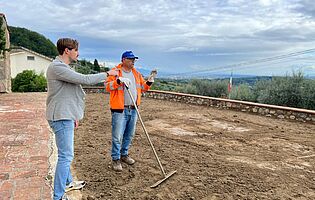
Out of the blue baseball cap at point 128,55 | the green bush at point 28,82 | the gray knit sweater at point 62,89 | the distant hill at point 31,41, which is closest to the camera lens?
the gray knit sweater at point 62,89

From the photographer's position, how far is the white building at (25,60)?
109 feet

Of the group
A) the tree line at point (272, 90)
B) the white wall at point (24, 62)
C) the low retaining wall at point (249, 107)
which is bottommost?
the low retaining wall at point (249, 107)

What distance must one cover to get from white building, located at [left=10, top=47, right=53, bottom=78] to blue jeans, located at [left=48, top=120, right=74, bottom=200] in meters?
34.1

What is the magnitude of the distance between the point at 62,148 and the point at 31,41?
1832 inches

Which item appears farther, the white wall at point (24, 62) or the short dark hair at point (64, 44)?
the white wall at point (24, 62)

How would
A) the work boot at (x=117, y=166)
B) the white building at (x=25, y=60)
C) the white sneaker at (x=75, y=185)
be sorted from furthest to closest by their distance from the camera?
the white building at (x=25, y=60) → the work boot at (x=117, y=166) → the white sneaker at (x=75, y=185)

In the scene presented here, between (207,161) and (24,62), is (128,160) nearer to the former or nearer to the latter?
(207,161)

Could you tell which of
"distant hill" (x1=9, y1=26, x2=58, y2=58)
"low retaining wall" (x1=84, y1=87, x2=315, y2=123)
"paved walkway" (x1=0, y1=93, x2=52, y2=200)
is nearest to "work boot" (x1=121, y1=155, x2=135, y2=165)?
"paved walkway" (x1=0, y1=93, x2=52, y2=200)

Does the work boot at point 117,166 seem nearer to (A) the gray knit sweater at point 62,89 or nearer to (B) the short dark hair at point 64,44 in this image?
(A) the gray knit sweater at point 62,89

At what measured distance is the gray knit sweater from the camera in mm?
2338

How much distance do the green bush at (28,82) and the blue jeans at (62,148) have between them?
19618 mm

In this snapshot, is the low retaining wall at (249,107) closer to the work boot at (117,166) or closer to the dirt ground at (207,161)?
the dirt ground at (207,161)

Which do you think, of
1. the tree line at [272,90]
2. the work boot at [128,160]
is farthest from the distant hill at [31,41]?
the work boot at [128,160]

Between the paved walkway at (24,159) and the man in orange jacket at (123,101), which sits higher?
the man in orange jacket at (123,101)
